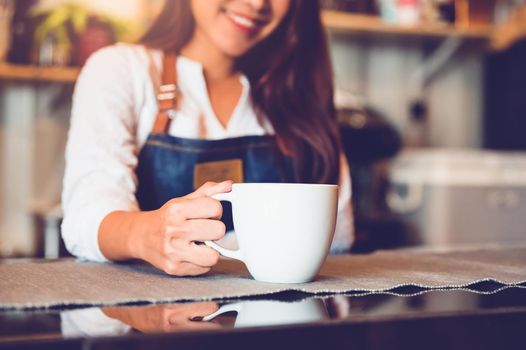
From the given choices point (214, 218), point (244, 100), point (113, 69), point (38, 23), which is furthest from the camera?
point (38, 23)

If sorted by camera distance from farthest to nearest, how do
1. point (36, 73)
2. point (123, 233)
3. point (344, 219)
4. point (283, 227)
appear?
point (36, 73), point (344, 219), point (123, 233), point (283, 227)

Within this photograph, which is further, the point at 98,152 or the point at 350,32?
the point at 350,32

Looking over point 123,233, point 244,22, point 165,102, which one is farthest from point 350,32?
point 123,233

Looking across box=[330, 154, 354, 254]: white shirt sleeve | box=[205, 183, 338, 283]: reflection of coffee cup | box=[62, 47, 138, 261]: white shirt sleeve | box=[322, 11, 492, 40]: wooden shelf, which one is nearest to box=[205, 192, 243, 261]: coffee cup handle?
box=[205, 183, 338, 283]: reflection of coffee cup

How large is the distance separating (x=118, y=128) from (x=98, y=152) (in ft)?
0.30

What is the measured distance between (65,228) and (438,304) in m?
0.53

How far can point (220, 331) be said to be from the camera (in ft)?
1.37

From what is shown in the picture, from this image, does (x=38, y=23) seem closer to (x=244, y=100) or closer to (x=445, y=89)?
(x=244, y=100)

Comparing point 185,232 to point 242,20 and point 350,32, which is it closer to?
A: point 242,20

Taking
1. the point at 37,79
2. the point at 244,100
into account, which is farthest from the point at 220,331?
the point at 37,79

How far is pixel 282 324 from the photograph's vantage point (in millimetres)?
432

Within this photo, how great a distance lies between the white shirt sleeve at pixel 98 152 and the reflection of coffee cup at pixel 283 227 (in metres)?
0.26

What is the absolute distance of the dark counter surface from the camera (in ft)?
1.33

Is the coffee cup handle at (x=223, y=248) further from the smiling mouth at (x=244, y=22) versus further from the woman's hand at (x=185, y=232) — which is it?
the smiling mouth at (x=244, y=22)
